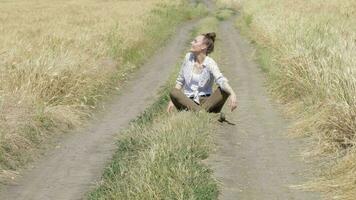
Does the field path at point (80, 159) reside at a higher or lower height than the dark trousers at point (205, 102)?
lower

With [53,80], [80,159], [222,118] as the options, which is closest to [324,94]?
[222,118]

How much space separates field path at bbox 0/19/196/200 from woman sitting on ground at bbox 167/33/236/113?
1.37 metres

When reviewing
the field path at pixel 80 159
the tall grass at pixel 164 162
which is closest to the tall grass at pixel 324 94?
the tall grass at pixel 164 162

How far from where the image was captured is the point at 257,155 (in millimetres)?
8539

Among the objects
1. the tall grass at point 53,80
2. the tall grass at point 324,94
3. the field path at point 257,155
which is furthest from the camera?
the tall grass at point 53,80

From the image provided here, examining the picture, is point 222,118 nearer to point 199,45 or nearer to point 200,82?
point 200,82

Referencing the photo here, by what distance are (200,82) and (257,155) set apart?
1859 millimetres

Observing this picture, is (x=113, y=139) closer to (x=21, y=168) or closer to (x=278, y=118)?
(x=21, y=168)

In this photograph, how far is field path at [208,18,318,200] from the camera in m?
7.00

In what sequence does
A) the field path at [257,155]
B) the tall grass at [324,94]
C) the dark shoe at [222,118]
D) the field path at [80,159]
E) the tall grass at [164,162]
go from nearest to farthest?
the tall grass at [164,162] < the field path at [257,155] < the tall grass at [324,94] < the field path at [80,159] < the dark shoe at [222,118]

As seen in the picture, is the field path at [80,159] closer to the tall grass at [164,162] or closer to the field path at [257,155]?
the tall grass at [164,162]

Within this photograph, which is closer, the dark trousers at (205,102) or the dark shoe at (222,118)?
the dark trousers at (205,102)

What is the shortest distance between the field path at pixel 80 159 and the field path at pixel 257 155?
178 centimetres

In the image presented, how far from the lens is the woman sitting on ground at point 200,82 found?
948 centimetres
